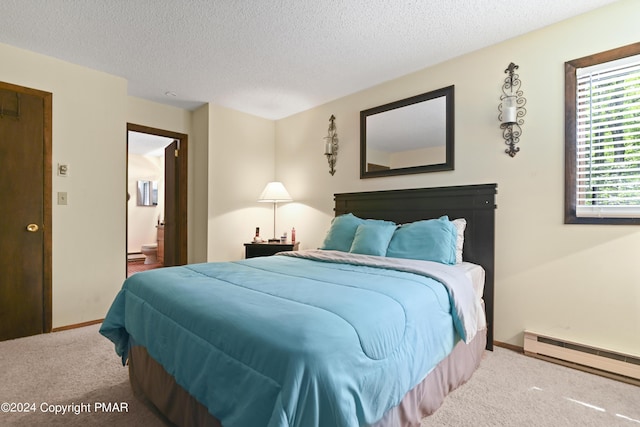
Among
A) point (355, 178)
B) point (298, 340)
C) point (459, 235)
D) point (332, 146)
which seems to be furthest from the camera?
point (332, 146)

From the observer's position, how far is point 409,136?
3227 millimetres

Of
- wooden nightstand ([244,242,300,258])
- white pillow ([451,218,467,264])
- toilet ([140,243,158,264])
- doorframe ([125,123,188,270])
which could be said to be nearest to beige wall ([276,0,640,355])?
white pillow ([451,218,467,264])

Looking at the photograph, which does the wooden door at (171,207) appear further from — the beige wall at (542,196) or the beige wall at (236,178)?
the beige wall at (542,196)

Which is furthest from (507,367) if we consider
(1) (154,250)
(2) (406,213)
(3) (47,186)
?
(1) (154,250)

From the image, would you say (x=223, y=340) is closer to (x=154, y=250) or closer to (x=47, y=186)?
(x=47, y=186)

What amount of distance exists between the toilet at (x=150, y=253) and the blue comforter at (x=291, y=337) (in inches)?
206

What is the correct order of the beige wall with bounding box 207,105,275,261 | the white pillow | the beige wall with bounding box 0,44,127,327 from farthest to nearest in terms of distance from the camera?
the beige wall with bounding box 207,105,275,261 → the beige wall with bounding box 0,44,127,327 → the white pillow

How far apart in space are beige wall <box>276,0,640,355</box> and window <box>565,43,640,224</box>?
0.06m

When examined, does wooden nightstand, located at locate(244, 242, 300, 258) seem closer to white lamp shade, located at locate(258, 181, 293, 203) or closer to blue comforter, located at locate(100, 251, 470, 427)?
white lamp shade, located at locate(258, 181, 293, 203)

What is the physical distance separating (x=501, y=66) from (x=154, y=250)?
6809 millimetres

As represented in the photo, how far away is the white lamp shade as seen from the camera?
13.8 ft

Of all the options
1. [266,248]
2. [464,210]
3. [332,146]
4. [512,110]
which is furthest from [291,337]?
[332,146]

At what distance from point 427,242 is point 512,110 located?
4.05 feet

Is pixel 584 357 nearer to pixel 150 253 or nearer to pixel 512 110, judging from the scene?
pixel 512 110
